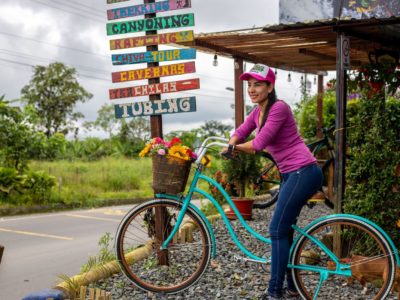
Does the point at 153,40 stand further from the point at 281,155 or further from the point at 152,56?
the point at 281,155

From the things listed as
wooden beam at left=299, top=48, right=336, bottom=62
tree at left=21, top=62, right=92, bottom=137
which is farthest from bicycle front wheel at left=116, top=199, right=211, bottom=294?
tree at left=21, top=62, right=92, bottom=137

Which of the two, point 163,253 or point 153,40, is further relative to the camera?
point 153,40

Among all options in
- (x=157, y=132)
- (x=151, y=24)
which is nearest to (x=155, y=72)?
(x=151, y=24)

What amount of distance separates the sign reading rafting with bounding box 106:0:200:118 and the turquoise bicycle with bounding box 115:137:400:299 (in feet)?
3.18

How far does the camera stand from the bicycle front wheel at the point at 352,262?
15.6ft

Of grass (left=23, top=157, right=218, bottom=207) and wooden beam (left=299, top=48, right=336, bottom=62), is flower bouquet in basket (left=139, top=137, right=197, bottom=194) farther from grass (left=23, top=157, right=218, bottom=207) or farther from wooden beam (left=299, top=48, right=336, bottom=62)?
grass (left=23, top=157, right=218, bottom=207)

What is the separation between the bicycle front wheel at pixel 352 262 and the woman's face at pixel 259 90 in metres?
1.15

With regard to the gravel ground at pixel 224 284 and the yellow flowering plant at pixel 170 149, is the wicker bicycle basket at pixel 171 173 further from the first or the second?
the gravel ground at pixel 224 284

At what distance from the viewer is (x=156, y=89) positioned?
19.7 ft

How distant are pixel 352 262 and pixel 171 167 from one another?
5.82 feet

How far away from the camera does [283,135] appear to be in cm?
460

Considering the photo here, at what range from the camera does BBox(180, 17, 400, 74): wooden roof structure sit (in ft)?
20.3

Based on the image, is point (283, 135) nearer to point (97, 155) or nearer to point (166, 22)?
point (166, 22)

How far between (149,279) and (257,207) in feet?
15.9
